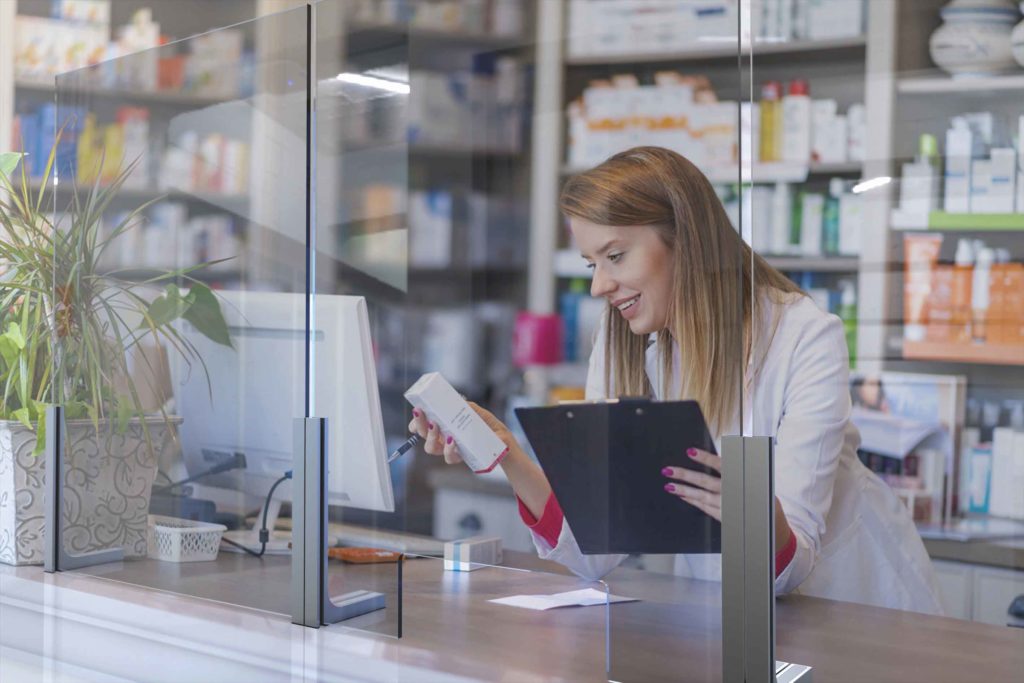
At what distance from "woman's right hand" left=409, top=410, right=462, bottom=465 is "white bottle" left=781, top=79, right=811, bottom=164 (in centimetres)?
205

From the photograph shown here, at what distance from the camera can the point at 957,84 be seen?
300cm

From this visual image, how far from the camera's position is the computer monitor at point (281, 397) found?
1529 millimetres

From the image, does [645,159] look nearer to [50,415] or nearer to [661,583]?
[661,583]

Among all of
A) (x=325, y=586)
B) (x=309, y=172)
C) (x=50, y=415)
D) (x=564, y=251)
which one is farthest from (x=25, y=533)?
(x=564, y=251)

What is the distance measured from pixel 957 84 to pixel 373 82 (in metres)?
2.04

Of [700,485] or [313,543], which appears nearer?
[700,485]

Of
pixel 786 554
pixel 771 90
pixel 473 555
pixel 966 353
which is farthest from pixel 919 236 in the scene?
pixel 786 554

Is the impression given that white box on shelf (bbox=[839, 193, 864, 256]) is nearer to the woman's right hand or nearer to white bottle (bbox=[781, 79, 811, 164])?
white bottle (bbox=[781, 79, 811, 164])

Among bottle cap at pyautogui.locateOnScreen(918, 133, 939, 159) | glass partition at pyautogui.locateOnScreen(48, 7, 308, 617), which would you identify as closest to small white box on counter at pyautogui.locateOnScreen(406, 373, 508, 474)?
glass partition at pyautogui.locateOnScreen(48, 7, 308, 617)

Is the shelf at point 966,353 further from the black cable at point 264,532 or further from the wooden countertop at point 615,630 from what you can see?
the black cable at point 264,532

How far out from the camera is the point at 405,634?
1.40m

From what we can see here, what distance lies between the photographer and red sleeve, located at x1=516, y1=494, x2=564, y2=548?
1347 millimetres

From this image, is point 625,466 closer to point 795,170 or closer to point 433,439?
point 433,439

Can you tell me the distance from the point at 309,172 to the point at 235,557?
2.05 ft
